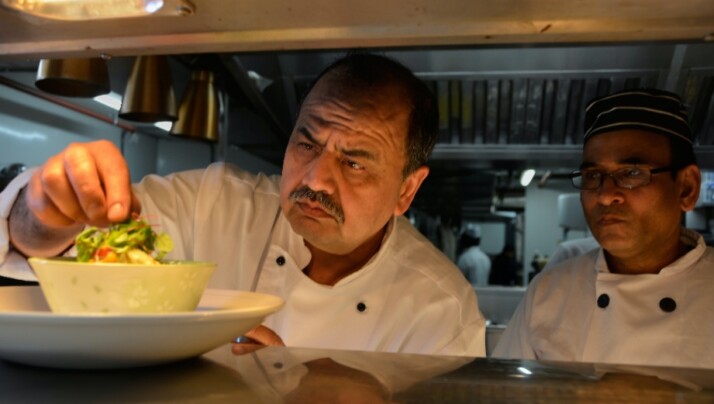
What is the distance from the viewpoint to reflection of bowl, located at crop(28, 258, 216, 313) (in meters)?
0.60

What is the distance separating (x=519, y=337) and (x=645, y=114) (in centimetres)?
79

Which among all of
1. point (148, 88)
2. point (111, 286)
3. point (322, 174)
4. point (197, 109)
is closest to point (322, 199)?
point (322, 174)

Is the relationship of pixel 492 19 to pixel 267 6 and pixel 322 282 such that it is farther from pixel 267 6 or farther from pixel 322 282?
pixel 322 282

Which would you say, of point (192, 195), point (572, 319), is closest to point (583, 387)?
point (192, 195)

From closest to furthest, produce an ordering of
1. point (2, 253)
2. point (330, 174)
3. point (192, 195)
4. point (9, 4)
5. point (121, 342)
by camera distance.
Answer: point (121, 342) < point (9, 4) < point (2, 253) < point (330, 174) < point (192, 195)

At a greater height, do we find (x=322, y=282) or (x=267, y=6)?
(x=267, y=6)

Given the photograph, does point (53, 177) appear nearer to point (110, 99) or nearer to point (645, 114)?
point (645, 114)

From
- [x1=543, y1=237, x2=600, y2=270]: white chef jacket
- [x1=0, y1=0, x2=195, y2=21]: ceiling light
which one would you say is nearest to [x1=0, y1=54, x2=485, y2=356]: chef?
[x1=0, y1=0, x2=195, y2=21]: ceiling light

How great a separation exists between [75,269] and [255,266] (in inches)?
38.5

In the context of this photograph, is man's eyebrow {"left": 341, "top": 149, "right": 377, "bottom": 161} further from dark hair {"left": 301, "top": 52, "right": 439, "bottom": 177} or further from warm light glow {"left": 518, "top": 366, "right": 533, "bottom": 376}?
warm light glow {"left": 518, "top": 366, "right": 533, "bottom": 376}

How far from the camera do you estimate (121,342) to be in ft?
1.67

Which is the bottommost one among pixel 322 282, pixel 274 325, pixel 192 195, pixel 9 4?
pixel 274 325

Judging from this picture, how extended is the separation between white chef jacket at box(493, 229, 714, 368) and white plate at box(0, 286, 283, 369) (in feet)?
4.72

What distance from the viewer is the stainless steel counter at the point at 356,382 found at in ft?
1.61
